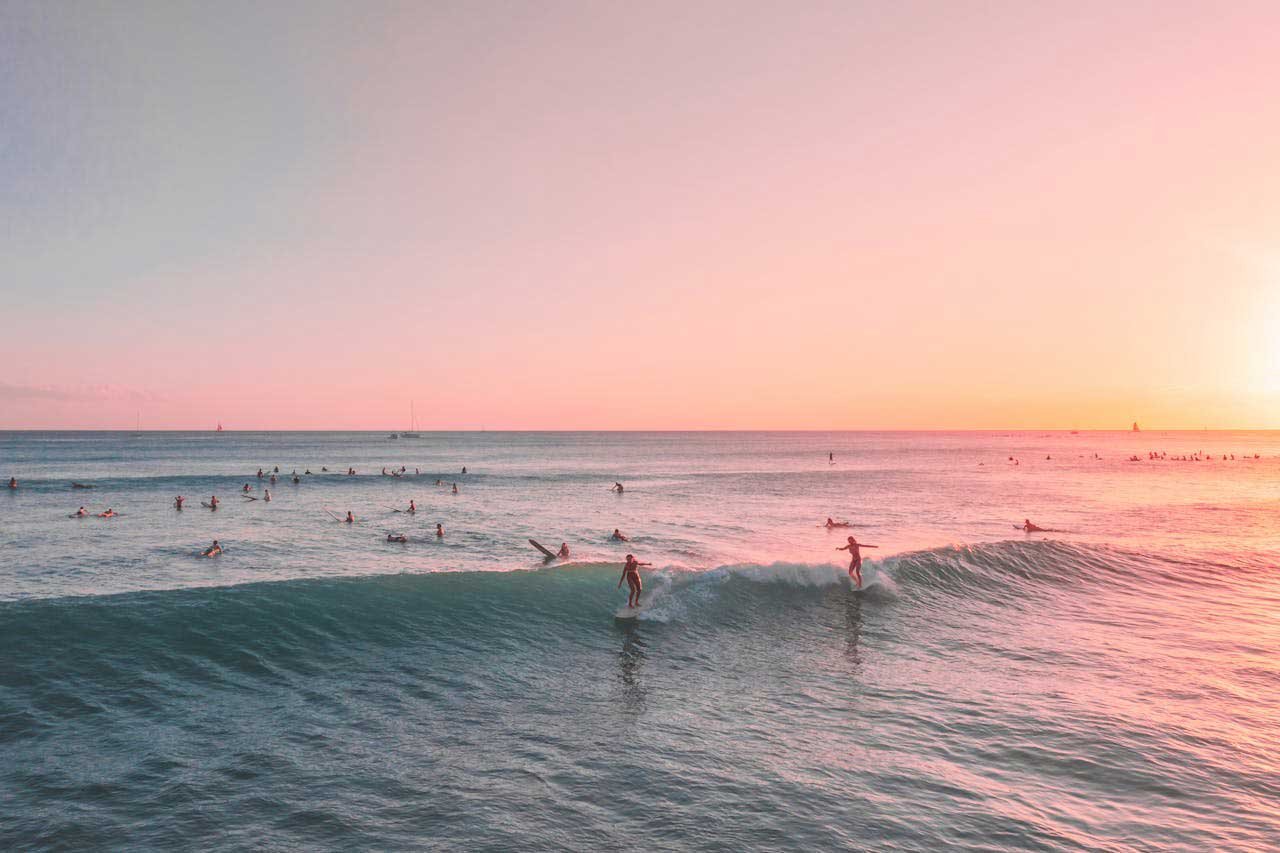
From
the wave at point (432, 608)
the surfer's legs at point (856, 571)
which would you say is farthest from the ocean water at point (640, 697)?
the surfer's legs at point (856, 571)

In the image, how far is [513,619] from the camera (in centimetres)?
2212

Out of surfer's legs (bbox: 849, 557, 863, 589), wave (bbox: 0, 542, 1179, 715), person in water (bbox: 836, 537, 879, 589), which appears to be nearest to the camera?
wave (bbox: 0, 542, 1179, 715)

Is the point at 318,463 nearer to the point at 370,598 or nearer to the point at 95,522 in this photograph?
the point at 95,522

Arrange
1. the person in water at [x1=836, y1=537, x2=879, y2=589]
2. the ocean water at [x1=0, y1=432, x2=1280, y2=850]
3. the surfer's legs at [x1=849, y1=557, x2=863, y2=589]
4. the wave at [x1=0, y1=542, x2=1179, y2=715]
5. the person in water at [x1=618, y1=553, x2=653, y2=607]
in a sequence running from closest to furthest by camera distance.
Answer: the ocean water at [x1=0, y1=432, x2=1280, y2=850]
the wave at [x1=0, y1=542, x2=1179, y2=715]
the person in water at [x1=618, y1=553, x2=653, y2=607]
the person in water at [x1=836, y1=537, x2=879, y2=589]
the surfer's legs at [x1=849, y1=557, x2=863, y2=589]

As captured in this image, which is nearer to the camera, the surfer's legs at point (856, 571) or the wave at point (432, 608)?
the wave at point (432, 608)

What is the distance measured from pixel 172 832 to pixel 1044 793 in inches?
538

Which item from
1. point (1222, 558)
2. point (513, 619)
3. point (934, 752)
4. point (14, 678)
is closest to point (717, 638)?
point (513, 619)

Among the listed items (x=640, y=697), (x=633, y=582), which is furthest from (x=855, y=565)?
(x=640, y=697)

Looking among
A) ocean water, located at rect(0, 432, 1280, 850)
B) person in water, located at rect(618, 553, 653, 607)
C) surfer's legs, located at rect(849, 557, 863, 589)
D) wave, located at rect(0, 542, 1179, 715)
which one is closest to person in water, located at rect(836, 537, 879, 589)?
surfer's legs, located at rect(849, 557, 863, 589)

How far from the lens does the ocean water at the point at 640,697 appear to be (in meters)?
10.5

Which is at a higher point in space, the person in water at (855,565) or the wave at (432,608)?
the person in water at (855,565)

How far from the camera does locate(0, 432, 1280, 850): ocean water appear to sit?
1052cm

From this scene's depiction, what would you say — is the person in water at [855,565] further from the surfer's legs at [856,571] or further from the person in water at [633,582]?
the person in water at [633,582]

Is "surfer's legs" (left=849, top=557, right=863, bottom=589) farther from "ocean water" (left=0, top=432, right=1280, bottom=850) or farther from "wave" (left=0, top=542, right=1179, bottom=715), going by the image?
"ocean water" (left=0, top=432, right=1280, bottom=850)
